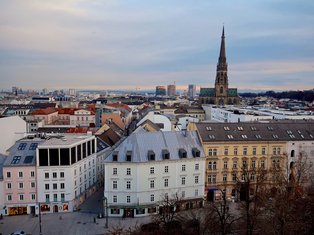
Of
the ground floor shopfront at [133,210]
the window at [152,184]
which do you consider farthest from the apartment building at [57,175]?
the window at [152,184]

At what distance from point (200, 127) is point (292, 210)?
69.2ft

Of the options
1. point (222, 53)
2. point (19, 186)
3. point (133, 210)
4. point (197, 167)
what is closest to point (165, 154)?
point (197, 167)

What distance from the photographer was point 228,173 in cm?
5675

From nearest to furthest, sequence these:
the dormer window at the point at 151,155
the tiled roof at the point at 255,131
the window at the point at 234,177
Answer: the dormer window at the point at 151,155 < the window at the point at 234,177 < the tiled roof at the point at 255,131

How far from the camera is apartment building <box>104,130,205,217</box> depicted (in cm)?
4909

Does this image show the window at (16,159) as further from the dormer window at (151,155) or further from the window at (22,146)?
the dormer window at (151,155)

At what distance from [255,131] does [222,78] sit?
4727 inches

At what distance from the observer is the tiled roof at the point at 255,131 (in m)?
57.2

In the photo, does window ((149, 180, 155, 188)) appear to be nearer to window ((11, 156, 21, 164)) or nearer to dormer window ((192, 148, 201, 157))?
dormer window ((192, 148, 201, 157))

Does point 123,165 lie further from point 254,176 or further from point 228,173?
point 254,176

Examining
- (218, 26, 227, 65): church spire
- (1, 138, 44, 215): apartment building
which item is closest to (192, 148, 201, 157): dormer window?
(1, 138, 44, 215): apartment building

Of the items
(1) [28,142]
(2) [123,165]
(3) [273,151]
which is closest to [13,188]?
(1) [28,142]

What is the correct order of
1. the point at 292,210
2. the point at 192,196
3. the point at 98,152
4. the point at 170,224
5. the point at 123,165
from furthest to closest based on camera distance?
the point at 98,152
the point at 192,196
the point at 123,165
the point at 292,210
the point at 170,224

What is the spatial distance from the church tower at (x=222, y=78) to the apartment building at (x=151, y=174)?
125m
